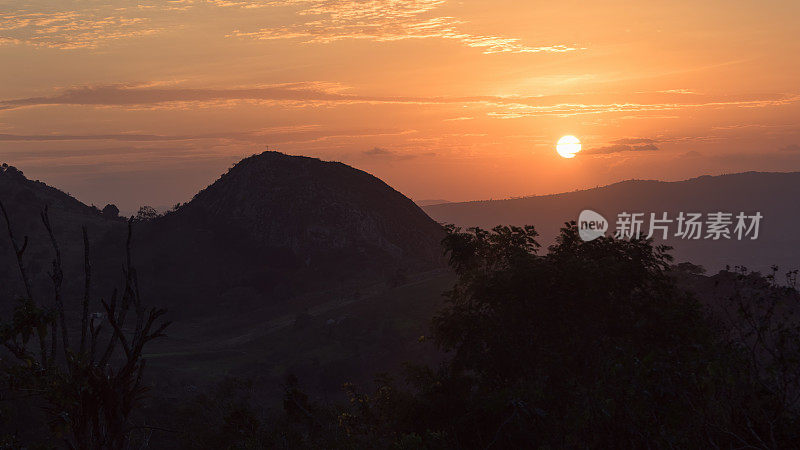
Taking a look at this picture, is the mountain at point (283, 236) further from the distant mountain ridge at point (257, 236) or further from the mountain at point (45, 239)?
the mountain at point (45, 239)

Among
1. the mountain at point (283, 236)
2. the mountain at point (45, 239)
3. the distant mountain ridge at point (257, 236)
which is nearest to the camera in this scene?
the mountain at point (45, 239)

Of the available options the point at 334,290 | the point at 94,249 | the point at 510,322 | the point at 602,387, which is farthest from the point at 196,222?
the point at 602,387

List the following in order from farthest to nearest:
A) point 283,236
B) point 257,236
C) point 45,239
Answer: point 257,236, point 283,236, point 45,239

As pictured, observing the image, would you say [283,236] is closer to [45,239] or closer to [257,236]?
[257,236]

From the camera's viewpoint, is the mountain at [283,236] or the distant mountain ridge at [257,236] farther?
the mountain at [283,236]

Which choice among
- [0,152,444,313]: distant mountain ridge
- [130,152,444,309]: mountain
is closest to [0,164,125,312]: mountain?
[0,152,444,313]: distant mountain ridge

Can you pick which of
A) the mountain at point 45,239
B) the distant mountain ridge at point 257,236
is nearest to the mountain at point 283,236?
the distant mountain ridge at point 257,236

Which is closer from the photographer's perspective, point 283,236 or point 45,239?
point 45,239

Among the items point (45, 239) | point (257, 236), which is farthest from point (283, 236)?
point (45, 239)

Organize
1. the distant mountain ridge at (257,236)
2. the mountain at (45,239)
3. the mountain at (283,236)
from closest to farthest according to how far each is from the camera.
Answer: the mountain at (45,239) → the distant mountain ridge at (257,236) → the mountain at (283,236)

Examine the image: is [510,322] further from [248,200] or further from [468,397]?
[248,200]

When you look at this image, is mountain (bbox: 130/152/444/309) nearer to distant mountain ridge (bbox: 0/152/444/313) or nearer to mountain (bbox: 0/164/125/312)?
distant mountain ridge (bbox: 0/152/444/313)

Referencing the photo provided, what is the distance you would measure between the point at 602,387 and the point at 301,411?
29099 mm

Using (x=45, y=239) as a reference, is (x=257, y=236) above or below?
above
